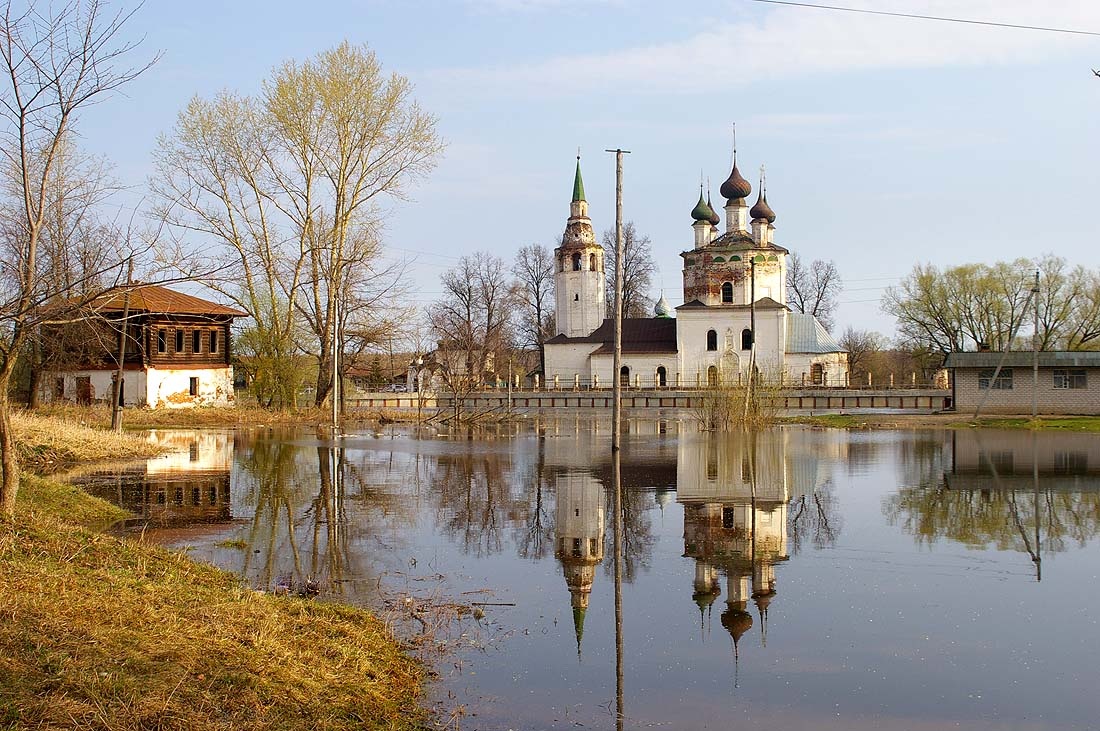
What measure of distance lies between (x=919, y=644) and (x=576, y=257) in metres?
71.6

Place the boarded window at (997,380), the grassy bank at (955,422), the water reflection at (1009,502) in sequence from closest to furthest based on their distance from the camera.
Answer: the water reflection at (1009,502)
the grassy bank at (955,422)
the boarded window at (997,380)

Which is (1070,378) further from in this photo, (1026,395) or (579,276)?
(579,276)

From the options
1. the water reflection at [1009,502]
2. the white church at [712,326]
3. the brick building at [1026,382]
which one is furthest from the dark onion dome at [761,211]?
the water reflection at [1009,502]

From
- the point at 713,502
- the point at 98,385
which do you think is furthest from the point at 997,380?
the point at 98,385

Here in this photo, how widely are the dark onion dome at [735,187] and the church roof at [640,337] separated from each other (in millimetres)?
10330

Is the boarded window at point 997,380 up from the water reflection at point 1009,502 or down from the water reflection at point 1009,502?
up

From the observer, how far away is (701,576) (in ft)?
33.7

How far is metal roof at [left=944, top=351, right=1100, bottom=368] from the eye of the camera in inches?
1620

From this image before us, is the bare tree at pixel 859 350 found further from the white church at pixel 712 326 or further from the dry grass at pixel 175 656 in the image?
the dry grass at pixel 175 656

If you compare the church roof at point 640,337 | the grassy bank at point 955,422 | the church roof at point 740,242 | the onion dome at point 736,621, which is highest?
the church roof at point 740,242

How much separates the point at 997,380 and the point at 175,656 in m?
42.8

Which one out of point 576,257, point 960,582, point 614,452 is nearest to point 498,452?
point 614,452

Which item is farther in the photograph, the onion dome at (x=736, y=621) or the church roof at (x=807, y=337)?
the church roof at (x=807, y=337)

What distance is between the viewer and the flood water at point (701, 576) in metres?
6.66
